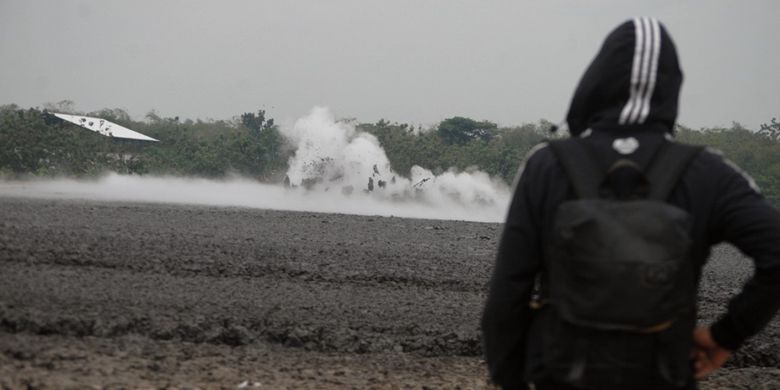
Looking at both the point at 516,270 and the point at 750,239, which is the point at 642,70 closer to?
the point at 750,239

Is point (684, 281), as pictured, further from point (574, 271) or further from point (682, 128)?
point (682, 128)

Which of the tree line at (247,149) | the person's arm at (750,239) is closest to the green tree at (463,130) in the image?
the tree line at (247,149)

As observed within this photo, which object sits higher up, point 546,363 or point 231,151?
point 231,151

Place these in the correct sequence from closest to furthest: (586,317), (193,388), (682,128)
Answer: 1. (586,317)
2. (193,388)
3. (682,128)

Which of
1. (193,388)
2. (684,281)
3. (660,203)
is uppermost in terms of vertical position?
(660,203)

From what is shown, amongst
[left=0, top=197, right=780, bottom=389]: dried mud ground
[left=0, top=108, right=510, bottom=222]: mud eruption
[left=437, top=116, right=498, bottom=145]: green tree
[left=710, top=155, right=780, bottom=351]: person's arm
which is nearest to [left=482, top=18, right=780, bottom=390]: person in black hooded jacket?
[left=710, top=155, right=780, bottom=351]: person's arm

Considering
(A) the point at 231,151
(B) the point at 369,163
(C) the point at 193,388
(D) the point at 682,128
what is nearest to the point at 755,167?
(D) the point at 682,128

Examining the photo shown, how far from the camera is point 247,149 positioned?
55.3 metres

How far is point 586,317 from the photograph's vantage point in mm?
2766

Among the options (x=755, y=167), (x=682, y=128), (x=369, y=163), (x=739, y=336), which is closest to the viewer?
(x=739, y=336)

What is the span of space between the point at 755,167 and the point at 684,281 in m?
61.8

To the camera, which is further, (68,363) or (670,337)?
(68,363)

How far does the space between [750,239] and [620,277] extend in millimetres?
457

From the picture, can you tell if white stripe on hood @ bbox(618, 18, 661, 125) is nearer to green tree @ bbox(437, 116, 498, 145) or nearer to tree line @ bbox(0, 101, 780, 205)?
tree line @ bbox(0, 101, 780, 205)
